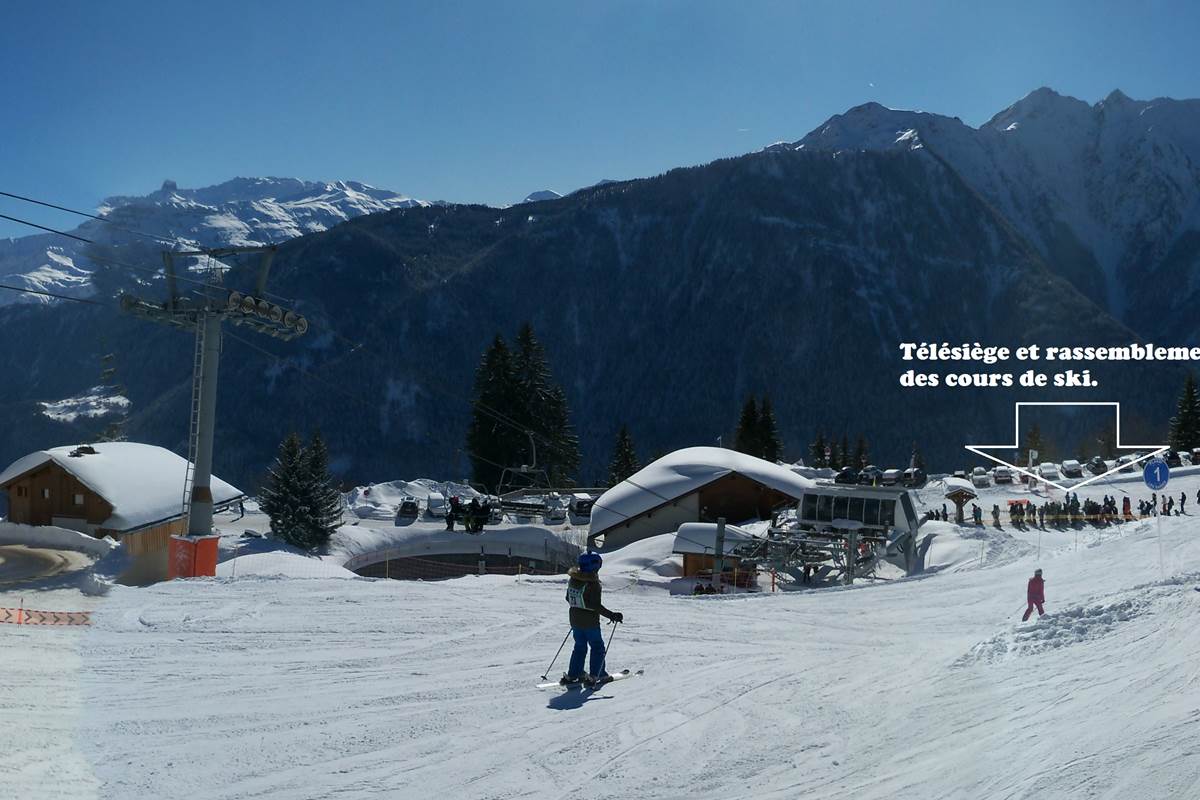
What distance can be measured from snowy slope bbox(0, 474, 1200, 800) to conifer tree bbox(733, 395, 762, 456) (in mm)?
59337

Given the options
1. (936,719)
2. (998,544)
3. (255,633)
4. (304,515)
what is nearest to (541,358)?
(304,515)

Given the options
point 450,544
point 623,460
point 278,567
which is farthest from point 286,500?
point 623,460

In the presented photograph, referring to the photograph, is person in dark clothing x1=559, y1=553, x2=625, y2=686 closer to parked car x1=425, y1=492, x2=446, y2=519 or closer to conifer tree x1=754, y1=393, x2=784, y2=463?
parked car x1=425, y1=492, x2=446, y2=519

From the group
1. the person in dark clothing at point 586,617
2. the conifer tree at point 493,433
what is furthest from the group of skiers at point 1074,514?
the conifer tree at point 493,433

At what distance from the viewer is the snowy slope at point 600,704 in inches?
293

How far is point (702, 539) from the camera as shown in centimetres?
3203

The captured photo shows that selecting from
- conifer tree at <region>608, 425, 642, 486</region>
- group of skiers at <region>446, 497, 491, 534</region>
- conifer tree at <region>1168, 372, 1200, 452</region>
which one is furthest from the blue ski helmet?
conifer tree at <region>1168, 372, 1200, 452</region>

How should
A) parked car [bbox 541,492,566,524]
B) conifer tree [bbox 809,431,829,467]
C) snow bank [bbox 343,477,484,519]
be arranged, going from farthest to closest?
conifer tree [bbox 809,431,829,467] → snow bank [bbox 343,477,484,519] → parked car [bbox 541,492,566,524]

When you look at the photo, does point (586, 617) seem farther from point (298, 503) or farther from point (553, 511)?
point (553, 511)

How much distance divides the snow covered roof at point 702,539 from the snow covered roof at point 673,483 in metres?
13.6

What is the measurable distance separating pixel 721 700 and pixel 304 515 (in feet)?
125

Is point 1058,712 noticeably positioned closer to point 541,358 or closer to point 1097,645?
point 1097,645

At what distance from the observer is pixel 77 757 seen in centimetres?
812

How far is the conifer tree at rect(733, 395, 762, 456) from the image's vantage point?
2955 inches
